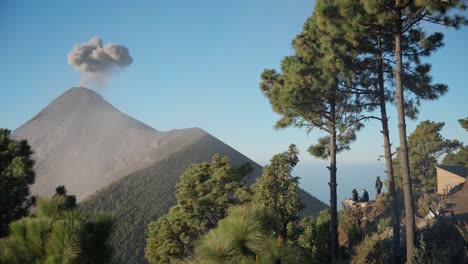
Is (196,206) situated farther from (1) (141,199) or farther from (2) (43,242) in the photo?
(1) (141,199)

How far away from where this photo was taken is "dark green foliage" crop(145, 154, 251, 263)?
66.5 ft

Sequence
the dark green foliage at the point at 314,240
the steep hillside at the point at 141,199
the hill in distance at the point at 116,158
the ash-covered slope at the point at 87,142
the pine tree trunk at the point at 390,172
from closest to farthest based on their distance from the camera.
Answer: the pine tree trunk at the point at 390,172 → the dark green foliage at the point at 314,240 → the steep hillside at the point at 141,199 → the hill in distance at the point at 116,158 → the ash-covered slope at the point at 87,142

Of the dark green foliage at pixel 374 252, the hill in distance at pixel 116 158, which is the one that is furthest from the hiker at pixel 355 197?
the hill in distance at pixel 116 158

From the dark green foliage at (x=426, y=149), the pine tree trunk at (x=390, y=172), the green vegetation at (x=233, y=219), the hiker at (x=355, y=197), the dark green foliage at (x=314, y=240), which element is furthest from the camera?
the dark green foliage at (x=426, y=149)

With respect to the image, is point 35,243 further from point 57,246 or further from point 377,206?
point 377,206

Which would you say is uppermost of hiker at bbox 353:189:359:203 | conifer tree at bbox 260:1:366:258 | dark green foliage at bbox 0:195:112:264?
conifer tree at bbox 260:1:366:258

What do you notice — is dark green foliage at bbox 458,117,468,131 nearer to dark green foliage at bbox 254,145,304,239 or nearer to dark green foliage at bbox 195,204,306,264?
dark green foliage at bbox 254,145,304,239

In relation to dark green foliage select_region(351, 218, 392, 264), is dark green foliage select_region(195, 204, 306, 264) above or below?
above

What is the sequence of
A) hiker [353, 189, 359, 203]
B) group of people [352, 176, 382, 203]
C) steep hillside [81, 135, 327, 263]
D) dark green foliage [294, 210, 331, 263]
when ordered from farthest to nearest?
steep hillside [81, 135, 327, 263], group of people [352, 176, 382, 203], hiker [353, 189, 359, 203], dark green foliage [294, 210, 331, 263]

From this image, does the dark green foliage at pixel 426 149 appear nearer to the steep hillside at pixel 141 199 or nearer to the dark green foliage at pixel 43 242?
the steep hillside at pixel 141 199

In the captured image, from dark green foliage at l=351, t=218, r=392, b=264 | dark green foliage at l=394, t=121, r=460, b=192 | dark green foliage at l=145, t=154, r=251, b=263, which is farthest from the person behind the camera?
dark green foliage at l=394, t=121, r=460, b=192

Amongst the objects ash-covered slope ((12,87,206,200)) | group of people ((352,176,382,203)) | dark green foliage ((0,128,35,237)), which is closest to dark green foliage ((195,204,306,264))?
dark green foliage ((0,128,35,237))

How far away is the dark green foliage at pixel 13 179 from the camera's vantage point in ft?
50.7

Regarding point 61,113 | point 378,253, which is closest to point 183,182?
point 378,253
